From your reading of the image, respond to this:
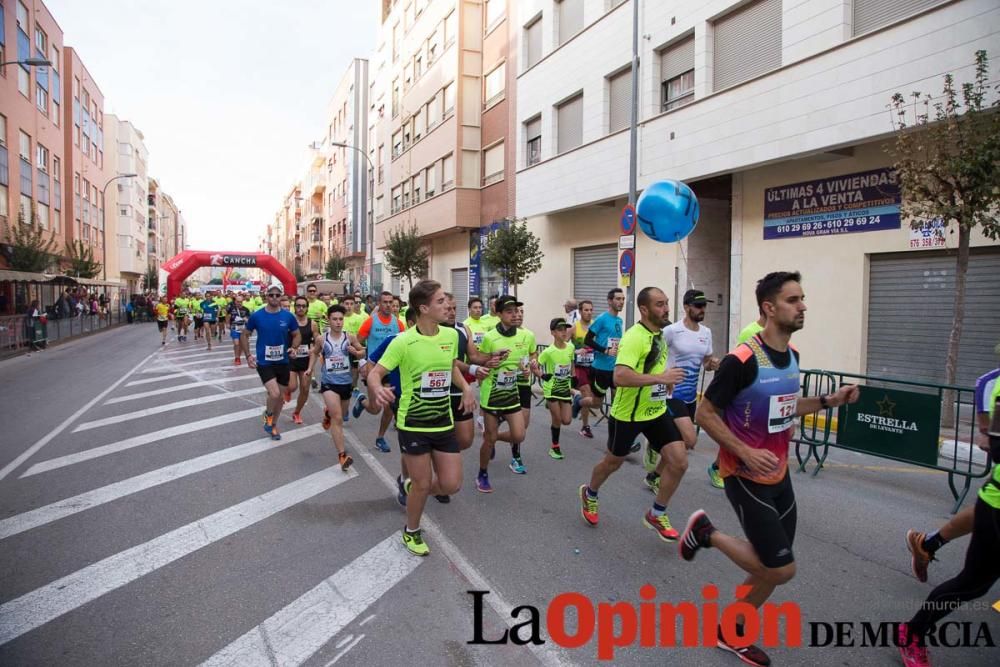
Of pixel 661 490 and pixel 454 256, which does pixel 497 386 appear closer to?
pixel 661 490

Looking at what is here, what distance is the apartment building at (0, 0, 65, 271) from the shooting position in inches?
1185

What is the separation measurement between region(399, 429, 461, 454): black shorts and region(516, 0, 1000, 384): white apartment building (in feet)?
30.7

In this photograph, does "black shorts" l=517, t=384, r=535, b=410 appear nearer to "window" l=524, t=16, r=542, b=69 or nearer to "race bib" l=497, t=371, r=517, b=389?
"race bib" l=497, t=371, r=517, b=389

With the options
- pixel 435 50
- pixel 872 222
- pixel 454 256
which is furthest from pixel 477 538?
pixel 435 50

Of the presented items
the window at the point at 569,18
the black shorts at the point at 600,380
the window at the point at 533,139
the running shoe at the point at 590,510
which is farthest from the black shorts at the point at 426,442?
the window at the point at 533,139

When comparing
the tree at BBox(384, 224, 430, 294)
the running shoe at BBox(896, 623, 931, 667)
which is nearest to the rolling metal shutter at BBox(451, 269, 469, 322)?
the tree at BBox(384, 224, 430, 294)

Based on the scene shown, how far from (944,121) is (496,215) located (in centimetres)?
1820

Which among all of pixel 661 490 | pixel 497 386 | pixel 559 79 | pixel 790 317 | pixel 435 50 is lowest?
pixel 661 490

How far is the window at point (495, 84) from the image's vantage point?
2517cm

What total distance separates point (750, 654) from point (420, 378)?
2656mm

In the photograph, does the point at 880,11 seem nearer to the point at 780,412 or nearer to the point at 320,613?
the point at 780,412

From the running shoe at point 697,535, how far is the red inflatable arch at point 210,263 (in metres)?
31.4

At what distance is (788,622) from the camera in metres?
3.72

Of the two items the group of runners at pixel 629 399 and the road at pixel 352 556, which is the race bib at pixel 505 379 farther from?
the road at pixel 352 556
